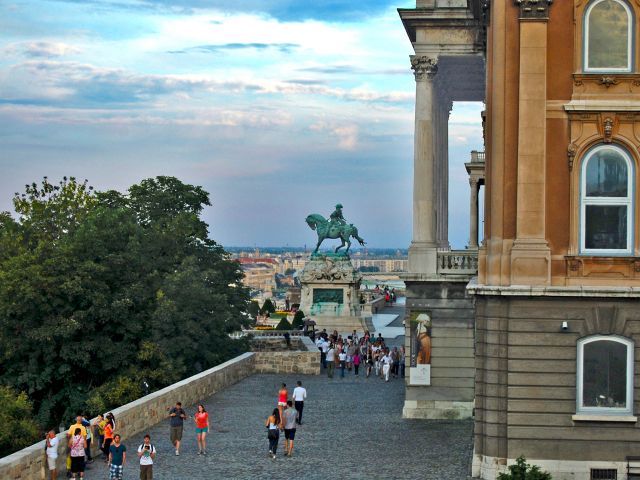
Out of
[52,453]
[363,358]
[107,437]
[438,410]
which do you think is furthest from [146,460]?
[363,358]

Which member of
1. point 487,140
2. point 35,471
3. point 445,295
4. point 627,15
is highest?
point 627,15

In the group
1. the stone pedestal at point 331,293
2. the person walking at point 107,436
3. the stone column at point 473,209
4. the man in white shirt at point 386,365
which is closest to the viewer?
the person walking at point 107,436

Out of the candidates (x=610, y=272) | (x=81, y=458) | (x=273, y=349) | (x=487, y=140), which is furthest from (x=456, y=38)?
(x=273, y=349)

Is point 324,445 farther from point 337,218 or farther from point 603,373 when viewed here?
point 337,218

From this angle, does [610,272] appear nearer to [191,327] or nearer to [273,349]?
[191,327]

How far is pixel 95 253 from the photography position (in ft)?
156

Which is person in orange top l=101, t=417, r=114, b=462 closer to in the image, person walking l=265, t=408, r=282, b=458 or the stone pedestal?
person walking l=265, t=408, r=282, b=458

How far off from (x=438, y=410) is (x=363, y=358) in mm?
16792

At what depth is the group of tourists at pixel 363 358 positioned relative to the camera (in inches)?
1905

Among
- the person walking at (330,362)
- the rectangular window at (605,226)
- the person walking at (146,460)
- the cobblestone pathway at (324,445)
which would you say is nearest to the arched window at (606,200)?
the rectangular window at (605,226)

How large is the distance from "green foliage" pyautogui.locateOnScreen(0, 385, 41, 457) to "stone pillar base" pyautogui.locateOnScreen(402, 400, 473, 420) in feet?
37.6

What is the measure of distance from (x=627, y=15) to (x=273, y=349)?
34011 millimetres

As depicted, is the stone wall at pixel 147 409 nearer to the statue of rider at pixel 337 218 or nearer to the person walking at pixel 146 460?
the person walking at pixel 146 460

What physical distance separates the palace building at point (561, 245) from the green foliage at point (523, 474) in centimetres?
152
